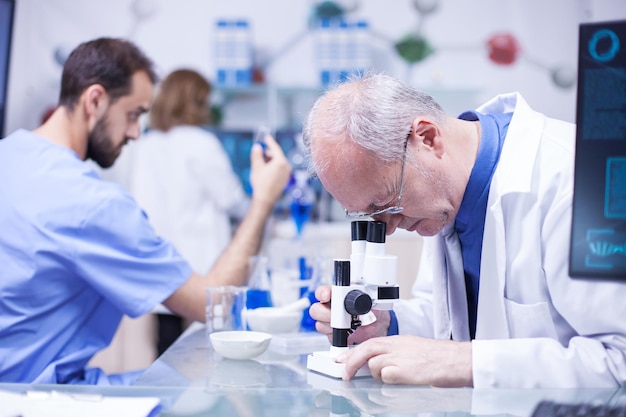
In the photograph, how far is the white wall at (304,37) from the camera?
441 cm

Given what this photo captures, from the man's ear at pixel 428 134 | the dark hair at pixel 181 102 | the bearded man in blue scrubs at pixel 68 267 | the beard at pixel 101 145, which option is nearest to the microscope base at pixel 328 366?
the man's ear at pixel 428 134

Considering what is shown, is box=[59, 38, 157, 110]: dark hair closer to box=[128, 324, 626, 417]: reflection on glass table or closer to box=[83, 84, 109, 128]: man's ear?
box=[83, 84, 109, 128]: man's ear

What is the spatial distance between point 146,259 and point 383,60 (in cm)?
308

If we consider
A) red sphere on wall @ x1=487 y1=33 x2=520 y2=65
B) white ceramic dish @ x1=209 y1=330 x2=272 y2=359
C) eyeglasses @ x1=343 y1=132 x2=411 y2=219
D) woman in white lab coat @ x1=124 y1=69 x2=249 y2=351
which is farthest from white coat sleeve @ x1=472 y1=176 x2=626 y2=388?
red sphere on wall @ x1=487 y1=33 x2=520 y2=65

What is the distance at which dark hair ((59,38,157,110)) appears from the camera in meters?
1.90

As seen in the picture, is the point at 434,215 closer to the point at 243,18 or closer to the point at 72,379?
the point at 72,379

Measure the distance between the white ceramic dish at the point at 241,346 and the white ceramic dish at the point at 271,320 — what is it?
139 millimetres

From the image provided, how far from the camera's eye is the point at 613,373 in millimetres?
1054

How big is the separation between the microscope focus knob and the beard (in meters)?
1.03

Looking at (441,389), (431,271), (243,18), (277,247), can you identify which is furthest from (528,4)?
(441,389)

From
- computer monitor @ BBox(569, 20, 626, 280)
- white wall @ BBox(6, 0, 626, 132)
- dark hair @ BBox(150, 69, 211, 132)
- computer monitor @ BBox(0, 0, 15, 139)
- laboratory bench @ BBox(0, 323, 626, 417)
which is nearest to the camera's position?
computer monitor @ BBox(569, 20, 626, 280)

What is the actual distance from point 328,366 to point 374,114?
0.43 m

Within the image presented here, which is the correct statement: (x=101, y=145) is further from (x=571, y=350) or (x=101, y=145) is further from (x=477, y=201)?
(x=571, y=350)

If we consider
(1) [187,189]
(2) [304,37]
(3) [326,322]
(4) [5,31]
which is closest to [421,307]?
(3) [326,322]
